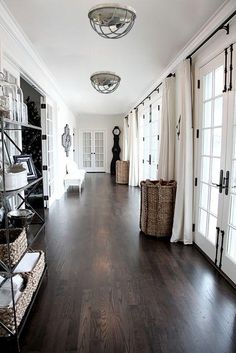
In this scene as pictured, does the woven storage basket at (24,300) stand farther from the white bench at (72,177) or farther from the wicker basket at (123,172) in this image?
the wicker basket at (123,172)

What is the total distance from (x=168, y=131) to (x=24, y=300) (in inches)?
127

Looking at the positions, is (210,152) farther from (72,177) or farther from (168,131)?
(72,177)

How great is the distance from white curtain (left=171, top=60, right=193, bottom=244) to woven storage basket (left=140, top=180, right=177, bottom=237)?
178 mm

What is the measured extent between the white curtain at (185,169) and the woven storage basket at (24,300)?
1.96 m

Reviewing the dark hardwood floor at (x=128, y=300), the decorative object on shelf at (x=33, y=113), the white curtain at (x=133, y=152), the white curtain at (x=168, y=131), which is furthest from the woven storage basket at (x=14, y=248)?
the white curtain at (x=133, y=152)

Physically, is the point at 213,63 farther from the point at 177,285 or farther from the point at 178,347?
the point at 178,347

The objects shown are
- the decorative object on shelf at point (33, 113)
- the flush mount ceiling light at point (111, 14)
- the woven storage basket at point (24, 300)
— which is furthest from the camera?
the decorative object on shelf at point (33, 113)

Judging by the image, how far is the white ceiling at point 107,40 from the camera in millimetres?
2531

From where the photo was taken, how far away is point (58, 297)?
232cm

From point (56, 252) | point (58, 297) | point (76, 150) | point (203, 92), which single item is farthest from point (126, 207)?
point (76, 150)

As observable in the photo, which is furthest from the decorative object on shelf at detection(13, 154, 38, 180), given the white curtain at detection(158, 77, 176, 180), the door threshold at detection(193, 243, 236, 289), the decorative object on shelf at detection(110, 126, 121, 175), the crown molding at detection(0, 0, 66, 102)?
the decorative object on shelf at detection(110, 126, 121, 175)

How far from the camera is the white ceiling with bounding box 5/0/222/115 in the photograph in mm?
2531

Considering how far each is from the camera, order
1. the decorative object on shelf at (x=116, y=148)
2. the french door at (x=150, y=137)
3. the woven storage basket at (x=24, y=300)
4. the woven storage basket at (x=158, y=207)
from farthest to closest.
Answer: the decorative object on shelf at (x=116, y=148) < the french door at (x=150, y=137) < the woven storage basket at (x=158, y=207) < the woven storage basket at (x=24, y=300)

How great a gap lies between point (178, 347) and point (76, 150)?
11.2m
